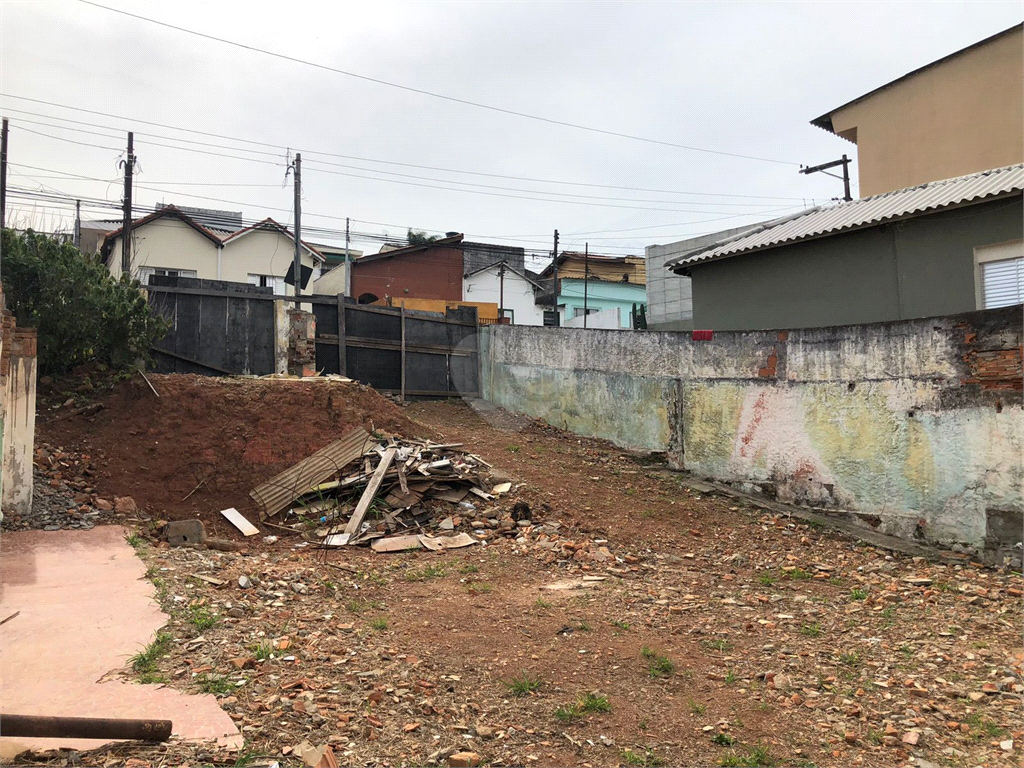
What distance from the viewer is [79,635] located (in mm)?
4816

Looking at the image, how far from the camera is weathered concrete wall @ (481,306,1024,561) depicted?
686 centimetres

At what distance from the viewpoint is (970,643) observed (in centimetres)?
495

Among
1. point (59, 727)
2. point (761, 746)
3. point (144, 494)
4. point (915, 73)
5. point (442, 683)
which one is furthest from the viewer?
point (915, 73)

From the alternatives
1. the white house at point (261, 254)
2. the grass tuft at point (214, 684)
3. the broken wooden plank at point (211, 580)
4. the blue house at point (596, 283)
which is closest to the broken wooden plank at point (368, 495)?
the broken wooden plank at point (211, 580)

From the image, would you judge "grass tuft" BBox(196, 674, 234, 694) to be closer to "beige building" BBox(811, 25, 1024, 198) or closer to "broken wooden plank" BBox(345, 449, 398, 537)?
"broken wooden plank" BBox(345, 449, 398, 537)

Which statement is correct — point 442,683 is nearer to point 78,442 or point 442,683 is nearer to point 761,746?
point 761,746

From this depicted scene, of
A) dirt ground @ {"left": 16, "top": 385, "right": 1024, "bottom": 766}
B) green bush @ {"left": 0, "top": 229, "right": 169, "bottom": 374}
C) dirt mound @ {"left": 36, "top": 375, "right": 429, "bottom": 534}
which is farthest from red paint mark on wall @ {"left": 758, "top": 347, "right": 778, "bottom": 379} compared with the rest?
green bush @ {"left": 0, "top": 229, "right": 169, "bottom": 374}

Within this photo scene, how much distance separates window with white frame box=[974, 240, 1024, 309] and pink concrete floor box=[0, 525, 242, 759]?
35.5ft

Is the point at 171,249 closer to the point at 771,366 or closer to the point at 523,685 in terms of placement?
the point at 771,366

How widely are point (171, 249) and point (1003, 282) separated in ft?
88.8

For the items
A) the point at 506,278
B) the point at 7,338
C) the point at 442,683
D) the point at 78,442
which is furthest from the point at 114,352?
the point at 506,278

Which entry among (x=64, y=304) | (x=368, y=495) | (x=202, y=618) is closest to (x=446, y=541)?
(x=368, y=495)

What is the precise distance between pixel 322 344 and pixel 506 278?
19.5 metres

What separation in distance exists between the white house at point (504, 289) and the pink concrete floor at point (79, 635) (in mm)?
26267
